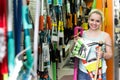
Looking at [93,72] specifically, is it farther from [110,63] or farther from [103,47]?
[110,63]

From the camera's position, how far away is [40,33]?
164 cm

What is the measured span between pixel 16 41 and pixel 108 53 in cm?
173

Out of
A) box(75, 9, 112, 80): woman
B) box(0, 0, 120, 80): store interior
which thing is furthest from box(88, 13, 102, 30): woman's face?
box(0, 0, 120, 80): store interior

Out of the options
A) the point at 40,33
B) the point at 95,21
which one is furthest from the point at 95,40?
the point at 40,33

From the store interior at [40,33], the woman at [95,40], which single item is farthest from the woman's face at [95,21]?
the store interior at [40,33]

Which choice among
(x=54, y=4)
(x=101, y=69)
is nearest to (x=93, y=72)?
(x=101, y=69)

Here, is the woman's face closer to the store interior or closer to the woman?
the woman

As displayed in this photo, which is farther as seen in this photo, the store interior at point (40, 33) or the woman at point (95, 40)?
the woman at point (95, 40)

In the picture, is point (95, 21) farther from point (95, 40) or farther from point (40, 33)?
point (40, 33)

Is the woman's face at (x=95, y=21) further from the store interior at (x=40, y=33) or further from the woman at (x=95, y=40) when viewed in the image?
the store interior at (x=40, y=33)

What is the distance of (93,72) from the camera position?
7.38 ft

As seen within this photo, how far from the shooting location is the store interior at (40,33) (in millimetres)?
660

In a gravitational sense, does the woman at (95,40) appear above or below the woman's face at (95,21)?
below

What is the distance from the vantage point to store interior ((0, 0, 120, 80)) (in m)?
0.66
